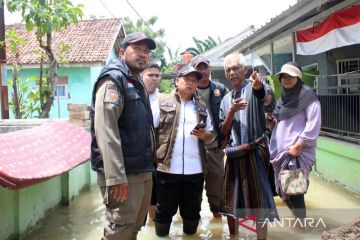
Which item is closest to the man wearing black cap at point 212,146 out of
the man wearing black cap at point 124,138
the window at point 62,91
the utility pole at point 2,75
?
the man wearing black cap at point 124,138

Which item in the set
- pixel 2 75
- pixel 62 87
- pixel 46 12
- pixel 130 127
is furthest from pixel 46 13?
pixel 62 87

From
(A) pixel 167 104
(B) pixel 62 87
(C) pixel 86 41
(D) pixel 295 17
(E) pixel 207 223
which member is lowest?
(E) pixel 207 223

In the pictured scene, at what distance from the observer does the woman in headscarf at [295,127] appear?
383 centimetres

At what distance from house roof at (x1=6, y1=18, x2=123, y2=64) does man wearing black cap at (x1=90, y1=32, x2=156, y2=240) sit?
45.1 feet

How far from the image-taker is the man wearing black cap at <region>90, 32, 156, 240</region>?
2.53 meters

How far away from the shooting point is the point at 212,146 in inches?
160

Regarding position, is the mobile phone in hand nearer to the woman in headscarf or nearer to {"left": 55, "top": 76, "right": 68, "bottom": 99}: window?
the woman in headscarf

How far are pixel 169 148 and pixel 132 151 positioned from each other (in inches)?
36.1

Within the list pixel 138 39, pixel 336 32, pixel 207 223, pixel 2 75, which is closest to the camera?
pixel 138 39

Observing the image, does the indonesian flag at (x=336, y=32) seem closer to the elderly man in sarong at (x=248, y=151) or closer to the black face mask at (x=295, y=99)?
the black face mask at (x=295, y=99)

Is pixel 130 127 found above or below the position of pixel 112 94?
below

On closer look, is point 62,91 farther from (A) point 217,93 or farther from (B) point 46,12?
(A) point 217,93

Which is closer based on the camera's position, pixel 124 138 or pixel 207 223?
pixel 124 138

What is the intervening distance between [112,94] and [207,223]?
2453mm
